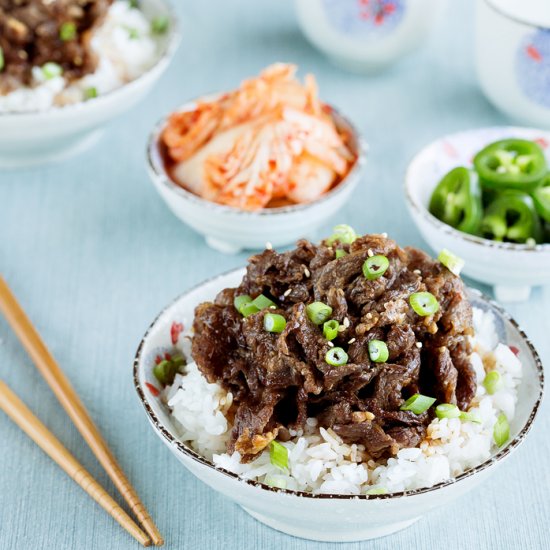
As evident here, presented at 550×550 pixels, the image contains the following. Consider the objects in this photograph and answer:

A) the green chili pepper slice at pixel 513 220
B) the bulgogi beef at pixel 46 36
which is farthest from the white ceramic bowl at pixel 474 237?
the bulgogi beef at pixel 46 36

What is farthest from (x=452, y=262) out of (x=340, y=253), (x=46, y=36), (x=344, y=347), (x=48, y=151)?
(x=46, y=36)

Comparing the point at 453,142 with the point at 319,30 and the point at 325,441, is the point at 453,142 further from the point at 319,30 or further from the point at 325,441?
the point at 325,441

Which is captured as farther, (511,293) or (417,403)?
(511,293)

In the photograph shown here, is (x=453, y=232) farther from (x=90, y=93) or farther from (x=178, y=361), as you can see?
(x=90, y=93)

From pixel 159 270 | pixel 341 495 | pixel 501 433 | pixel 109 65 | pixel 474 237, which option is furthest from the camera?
pixel 109 65

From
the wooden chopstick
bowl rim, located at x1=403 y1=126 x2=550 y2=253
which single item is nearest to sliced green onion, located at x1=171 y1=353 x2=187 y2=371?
the wooden chopstick

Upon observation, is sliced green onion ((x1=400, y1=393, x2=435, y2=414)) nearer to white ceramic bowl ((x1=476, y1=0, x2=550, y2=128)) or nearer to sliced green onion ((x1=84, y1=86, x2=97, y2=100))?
white ceramic bowl ((x1=476, y1=0, x2=550, y2=128))

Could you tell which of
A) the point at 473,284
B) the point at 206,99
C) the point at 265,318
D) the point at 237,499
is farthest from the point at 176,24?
the point at 237,499
